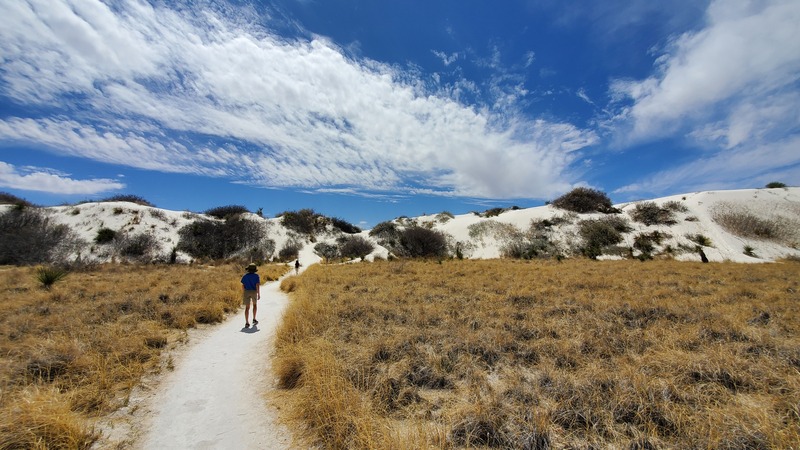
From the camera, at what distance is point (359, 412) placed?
3.97 metres

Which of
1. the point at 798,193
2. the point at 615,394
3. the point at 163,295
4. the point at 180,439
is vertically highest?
the point at 798,193

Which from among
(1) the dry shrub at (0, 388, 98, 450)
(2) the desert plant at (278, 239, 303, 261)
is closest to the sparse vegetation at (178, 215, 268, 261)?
(2) the desert plant at (278, 239, 303, 261)

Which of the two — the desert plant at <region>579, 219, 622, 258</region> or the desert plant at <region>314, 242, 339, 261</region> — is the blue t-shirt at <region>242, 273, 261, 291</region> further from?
the desert plant at <region>579, 219, 622, 258</region>

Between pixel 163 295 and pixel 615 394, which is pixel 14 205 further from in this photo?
pixel 615 394

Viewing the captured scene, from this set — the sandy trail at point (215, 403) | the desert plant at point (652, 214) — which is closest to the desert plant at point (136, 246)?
the sandy trail at point (215, 403)

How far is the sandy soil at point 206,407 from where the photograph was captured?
3.97 metres

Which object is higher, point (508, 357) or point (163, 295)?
point (163, 295)

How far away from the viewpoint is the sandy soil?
3.97m

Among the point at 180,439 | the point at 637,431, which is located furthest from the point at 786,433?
the point at 180,439

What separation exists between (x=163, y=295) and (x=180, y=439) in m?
9.75

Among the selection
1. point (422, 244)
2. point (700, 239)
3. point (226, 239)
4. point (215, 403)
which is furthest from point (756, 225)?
point (226, 239)

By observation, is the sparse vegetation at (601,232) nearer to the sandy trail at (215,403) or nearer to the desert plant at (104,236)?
the sandy trail at (215,403)

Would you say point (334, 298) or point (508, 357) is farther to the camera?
point (334, 298)

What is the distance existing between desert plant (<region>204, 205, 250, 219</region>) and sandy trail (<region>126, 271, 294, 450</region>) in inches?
1753
